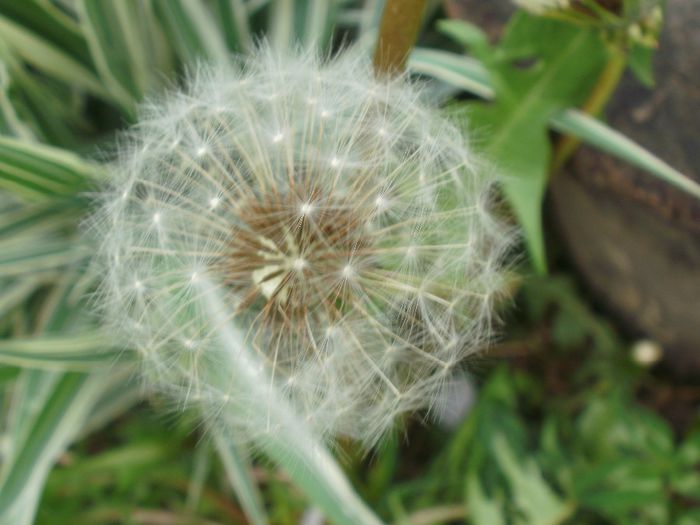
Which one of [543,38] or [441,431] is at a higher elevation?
[543,38]

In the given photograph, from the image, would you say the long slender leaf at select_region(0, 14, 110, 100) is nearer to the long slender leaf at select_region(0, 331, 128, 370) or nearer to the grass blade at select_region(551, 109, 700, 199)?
the long slender leaf at select_region(0, 331, 128, 370)

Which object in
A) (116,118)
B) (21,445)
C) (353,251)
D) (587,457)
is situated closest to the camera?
(353,251)

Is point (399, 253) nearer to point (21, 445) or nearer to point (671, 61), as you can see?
point (671, 61)

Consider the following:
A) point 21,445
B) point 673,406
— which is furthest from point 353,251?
point 673,406

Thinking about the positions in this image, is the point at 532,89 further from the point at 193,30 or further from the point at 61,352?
the point at 61,352

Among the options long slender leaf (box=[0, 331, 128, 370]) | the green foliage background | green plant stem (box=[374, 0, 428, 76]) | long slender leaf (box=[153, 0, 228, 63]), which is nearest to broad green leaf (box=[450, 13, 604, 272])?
the green foliage background

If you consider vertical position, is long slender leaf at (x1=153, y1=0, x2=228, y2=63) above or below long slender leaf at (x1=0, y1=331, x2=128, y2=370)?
above

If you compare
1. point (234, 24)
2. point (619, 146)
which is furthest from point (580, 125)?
point (234, 24)
